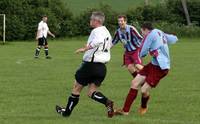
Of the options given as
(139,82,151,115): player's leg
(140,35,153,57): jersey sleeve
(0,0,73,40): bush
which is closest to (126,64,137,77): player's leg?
(139,82,151,115): player's leg

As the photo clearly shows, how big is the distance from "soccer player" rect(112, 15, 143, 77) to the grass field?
0.69 meters

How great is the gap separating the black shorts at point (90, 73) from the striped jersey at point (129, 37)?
158 inches

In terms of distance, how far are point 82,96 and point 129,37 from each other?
203cm

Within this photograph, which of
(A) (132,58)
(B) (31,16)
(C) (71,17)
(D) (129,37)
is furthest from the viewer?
(C) (71,17)

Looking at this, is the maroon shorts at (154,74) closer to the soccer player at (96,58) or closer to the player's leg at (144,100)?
the player's leg at (144,100)

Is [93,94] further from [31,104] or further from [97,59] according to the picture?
[31,104]

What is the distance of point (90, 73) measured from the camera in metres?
10.4

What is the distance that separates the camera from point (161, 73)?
1109 centimetres

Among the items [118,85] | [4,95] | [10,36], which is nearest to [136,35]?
[118,85]

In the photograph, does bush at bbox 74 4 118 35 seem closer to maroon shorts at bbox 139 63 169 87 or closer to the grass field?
the grass field

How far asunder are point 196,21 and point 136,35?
3936 centimetres

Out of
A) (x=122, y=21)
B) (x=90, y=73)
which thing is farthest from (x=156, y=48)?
(x=122, y=21)

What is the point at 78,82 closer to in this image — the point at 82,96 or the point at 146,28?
the point at 146,28

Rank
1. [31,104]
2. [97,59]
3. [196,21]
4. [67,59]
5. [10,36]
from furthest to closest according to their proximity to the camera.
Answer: [196,21]
[10,36]
[67,59]
[31,104]
[97,59]
